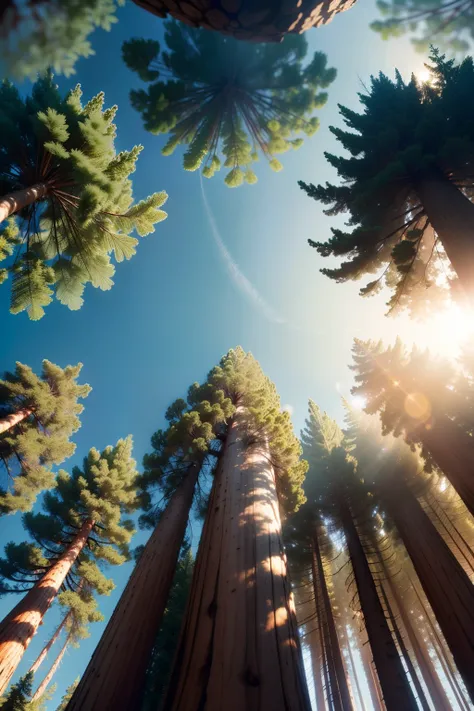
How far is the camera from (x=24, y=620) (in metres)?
7.38

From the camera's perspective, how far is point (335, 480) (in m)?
12.2

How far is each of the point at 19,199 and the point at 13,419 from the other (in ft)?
31.7

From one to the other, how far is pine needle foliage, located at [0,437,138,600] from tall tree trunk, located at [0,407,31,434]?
9.73ft

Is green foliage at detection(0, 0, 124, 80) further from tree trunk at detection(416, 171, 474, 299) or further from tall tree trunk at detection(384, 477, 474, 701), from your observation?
tall tree trunk at detection(384, 477, 474, 701)


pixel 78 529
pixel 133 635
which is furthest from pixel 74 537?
pixel 133 635

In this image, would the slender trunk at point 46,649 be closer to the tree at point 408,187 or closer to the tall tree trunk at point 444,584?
the tall tree trunk at point 444,584

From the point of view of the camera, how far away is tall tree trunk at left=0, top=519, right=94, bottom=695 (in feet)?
21.6

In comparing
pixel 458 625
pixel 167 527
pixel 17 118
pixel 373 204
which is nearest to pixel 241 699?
pixel 167 527

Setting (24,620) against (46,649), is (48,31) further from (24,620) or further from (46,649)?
(46,649)

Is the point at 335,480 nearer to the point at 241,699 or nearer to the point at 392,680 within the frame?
the point at 392,680

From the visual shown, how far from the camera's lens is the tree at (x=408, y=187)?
5.04 m

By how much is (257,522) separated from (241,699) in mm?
1636

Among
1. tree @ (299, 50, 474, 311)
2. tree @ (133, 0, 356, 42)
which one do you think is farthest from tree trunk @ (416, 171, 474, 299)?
tree @ (133, 0, 356, 42)

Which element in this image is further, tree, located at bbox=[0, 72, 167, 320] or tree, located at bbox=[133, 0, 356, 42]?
tree, located at bbox=[0, 72, 167, 320]
